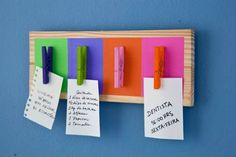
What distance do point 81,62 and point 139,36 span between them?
0.43 ft

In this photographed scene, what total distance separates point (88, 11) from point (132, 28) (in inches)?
4.4

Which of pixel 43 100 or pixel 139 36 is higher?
pixel 139 36

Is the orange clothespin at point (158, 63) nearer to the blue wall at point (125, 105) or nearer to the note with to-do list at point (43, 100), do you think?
the blue wall at point (125, 105)

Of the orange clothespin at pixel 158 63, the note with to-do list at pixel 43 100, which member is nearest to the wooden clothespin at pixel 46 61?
the note with to-do list at pixel 43 100

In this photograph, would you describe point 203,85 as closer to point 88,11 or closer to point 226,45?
point 226,45

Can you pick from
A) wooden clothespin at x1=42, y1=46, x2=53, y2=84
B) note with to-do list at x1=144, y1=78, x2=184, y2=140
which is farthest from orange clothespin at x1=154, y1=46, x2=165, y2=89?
wooden clothespin at x1=42, y1=46, x2=53, y2=84

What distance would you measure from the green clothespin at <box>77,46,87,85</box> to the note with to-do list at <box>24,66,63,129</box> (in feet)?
0.18

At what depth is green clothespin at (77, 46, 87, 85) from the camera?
2.32 feet

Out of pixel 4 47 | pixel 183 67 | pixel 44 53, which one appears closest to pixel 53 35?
pixel 44 53

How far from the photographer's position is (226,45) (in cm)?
65

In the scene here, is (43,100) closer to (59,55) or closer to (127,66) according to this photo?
(59,55)

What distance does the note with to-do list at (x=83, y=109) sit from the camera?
2.37 ft

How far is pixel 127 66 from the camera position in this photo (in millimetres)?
701

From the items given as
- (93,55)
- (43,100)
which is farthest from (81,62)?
(43,100)
